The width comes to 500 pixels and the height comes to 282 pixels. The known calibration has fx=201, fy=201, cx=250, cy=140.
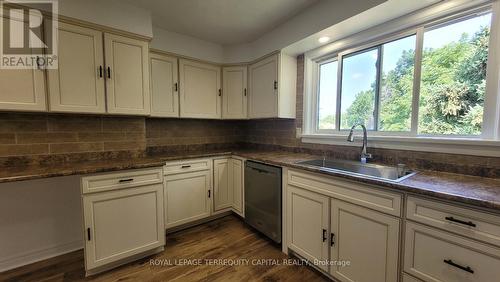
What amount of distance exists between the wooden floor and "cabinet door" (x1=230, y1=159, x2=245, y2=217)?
1.51ft

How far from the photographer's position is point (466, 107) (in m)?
1.45

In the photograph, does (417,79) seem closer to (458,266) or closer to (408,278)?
(458,266)

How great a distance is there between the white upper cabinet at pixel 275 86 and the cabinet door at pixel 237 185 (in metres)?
0.71

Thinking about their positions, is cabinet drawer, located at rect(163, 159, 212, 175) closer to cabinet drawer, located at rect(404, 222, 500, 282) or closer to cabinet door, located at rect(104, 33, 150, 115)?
cabinet door, located at rect(104, 33, 150, 115)

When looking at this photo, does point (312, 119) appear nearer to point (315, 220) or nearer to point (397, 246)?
point (315, 220)

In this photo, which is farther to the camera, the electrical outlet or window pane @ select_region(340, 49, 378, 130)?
the electrical outlet

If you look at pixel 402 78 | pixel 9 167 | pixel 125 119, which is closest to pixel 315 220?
pixel 402 78

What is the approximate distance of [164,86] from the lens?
2.50 meters


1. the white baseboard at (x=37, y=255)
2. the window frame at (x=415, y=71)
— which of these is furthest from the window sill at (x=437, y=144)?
the white baseboard at (x=37, y=255)

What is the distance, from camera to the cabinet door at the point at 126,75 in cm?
190

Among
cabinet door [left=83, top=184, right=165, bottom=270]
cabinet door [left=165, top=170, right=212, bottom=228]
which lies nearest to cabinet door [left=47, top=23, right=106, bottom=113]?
cabinet door [left=83, top=184, right=165, bottom=270]

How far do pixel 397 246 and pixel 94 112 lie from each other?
101 inches

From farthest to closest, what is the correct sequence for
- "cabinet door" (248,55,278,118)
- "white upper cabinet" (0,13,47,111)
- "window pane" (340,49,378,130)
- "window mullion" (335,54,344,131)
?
"cabinet door" (248,55,278,118) → "window mullion" (335,54,344,131) → "window pane" (340,49,378,130) → "white upper cabinet" (0,13,47,111)

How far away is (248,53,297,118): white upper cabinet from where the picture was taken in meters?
2.45
